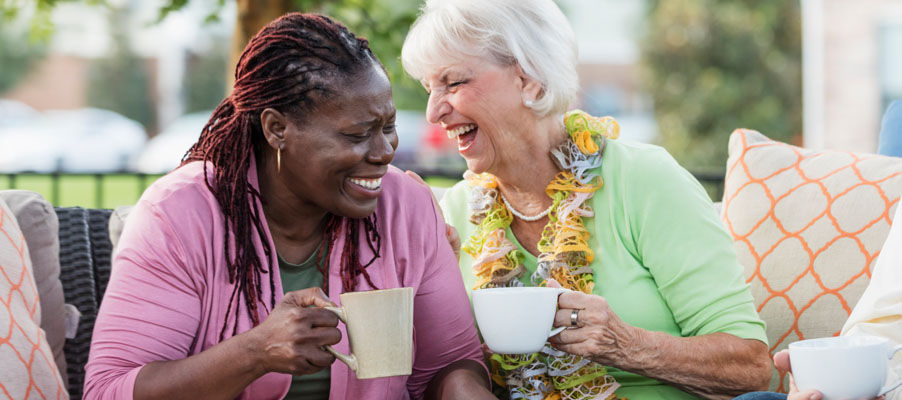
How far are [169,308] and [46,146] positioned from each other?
1790 cm

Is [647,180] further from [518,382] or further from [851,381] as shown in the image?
[851,381]

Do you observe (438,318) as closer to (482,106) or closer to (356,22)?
(482,106)

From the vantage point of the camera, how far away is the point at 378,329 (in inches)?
70.1

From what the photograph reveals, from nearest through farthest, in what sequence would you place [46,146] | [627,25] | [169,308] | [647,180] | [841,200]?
[169,308], [647,180], [841,200], [46,146], [627,25]

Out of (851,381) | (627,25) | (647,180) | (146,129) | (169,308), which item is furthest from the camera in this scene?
(146,129)

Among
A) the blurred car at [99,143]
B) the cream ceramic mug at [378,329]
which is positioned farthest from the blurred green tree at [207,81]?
the cream ceramic mug at [378,329]

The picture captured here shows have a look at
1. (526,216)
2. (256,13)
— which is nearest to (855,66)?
(256,13)

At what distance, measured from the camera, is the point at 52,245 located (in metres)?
2.60

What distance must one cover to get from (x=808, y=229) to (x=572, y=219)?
2.30 ft

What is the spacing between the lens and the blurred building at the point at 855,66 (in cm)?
1057

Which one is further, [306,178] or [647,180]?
[647,180]

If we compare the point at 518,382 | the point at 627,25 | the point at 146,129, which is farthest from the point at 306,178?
the point at 146,129

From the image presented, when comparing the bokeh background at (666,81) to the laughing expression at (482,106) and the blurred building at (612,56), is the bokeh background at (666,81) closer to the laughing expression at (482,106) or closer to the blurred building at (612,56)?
the blurred building at (612,56)

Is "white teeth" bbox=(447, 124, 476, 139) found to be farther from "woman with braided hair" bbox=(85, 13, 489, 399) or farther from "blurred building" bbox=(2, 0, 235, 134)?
"blurred building" bbox=(2, 0, 235, 134)
